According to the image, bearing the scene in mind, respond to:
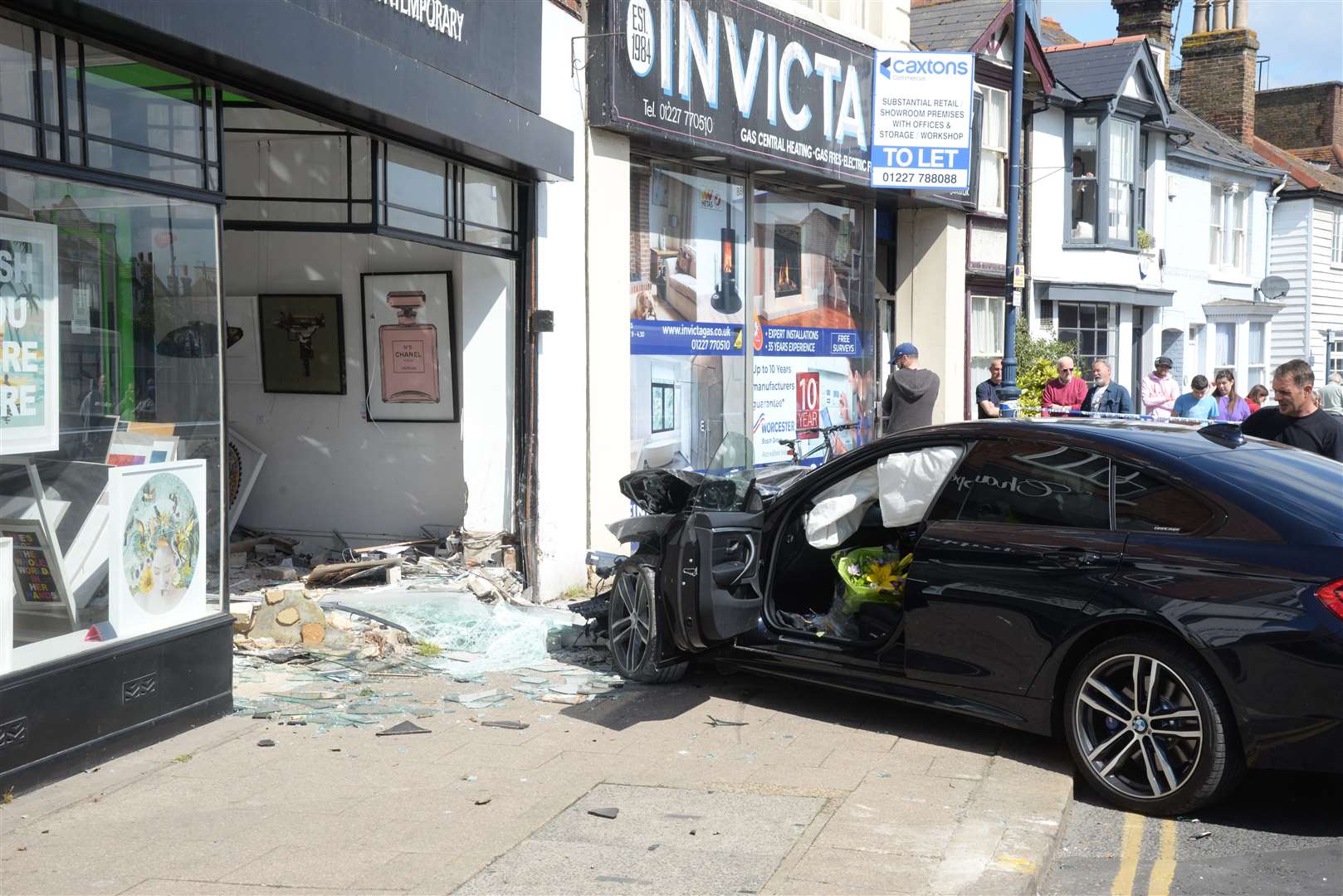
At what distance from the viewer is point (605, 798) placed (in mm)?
5270

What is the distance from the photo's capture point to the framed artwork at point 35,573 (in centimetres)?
551

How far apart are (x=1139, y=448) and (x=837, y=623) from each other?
74.5 inches

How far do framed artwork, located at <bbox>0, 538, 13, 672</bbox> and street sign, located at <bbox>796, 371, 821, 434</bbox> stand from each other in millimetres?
9470

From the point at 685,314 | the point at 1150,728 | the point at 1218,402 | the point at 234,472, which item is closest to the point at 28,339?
the point at 1150,728

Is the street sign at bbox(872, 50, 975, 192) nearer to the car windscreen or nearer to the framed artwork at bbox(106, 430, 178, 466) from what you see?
the car windscreen

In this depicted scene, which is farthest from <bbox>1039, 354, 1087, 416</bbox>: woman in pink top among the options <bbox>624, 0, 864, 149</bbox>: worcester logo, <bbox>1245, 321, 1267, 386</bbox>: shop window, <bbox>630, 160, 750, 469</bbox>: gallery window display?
<bbox>1245, 321, 1267, 386</bbox>: shop window

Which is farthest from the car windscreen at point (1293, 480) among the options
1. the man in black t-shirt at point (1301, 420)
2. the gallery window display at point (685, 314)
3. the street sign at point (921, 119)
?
the street sign at point (921, 119)

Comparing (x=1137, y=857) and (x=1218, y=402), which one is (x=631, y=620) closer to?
(x=1137, y=857)

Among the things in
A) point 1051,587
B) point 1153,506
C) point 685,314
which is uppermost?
point 685,314

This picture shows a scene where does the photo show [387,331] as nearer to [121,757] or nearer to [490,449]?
[490,449]

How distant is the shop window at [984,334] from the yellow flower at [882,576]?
12.9 meters

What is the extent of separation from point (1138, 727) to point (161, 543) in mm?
4611

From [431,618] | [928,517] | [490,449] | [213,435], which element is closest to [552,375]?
[490,449]

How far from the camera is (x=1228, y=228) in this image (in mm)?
29922
